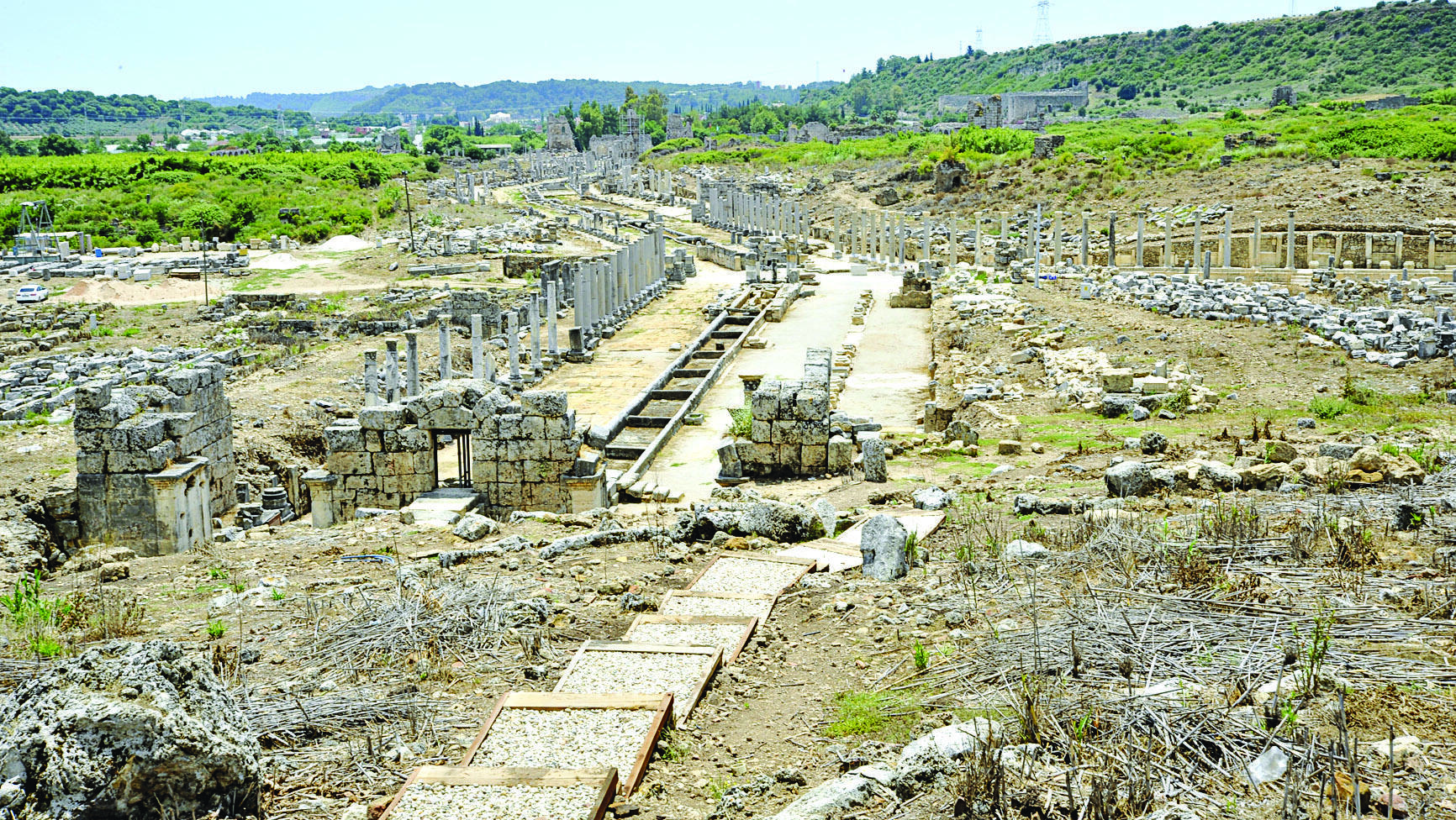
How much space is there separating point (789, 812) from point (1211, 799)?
6.12 ft

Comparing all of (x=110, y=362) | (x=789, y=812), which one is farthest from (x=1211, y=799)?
(x=110, y=362)

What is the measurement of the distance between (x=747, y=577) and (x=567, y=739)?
3566 millimetres

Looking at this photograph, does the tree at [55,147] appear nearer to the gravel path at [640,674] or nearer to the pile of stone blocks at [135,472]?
the pile of stone blocks at [135,472]

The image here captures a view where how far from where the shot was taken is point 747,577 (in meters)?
10.1

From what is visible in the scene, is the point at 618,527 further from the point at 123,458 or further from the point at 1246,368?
the point at 1246,368

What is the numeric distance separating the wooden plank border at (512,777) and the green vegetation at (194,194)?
196ft

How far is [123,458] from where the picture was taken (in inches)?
595

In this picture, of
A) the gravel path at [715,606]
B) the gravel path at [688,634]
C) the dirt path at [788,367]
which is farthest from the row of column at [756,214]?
the gravel path at [688,634]

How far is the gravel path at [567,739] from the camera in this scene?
21.3ft

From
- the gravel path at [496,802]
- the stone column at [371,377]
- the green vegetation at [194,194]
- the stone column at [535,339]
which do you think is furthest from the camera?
the green vegetation at [194,194]

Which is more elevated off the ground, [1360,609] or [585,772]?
[1360,609]

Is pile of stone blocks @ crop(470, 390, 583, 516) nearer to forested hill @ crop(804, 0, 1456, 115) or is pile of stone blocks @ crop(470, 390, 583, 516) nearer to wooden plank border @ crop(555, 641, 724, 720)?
wooden plank border @ crop(555, 641, 724, 720)

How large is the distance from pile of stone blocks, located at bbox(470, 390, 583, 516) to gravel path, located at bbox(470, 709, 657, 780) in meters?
9.03

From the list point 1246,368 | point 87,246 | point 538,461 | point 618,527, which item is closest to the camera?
point 618,527
